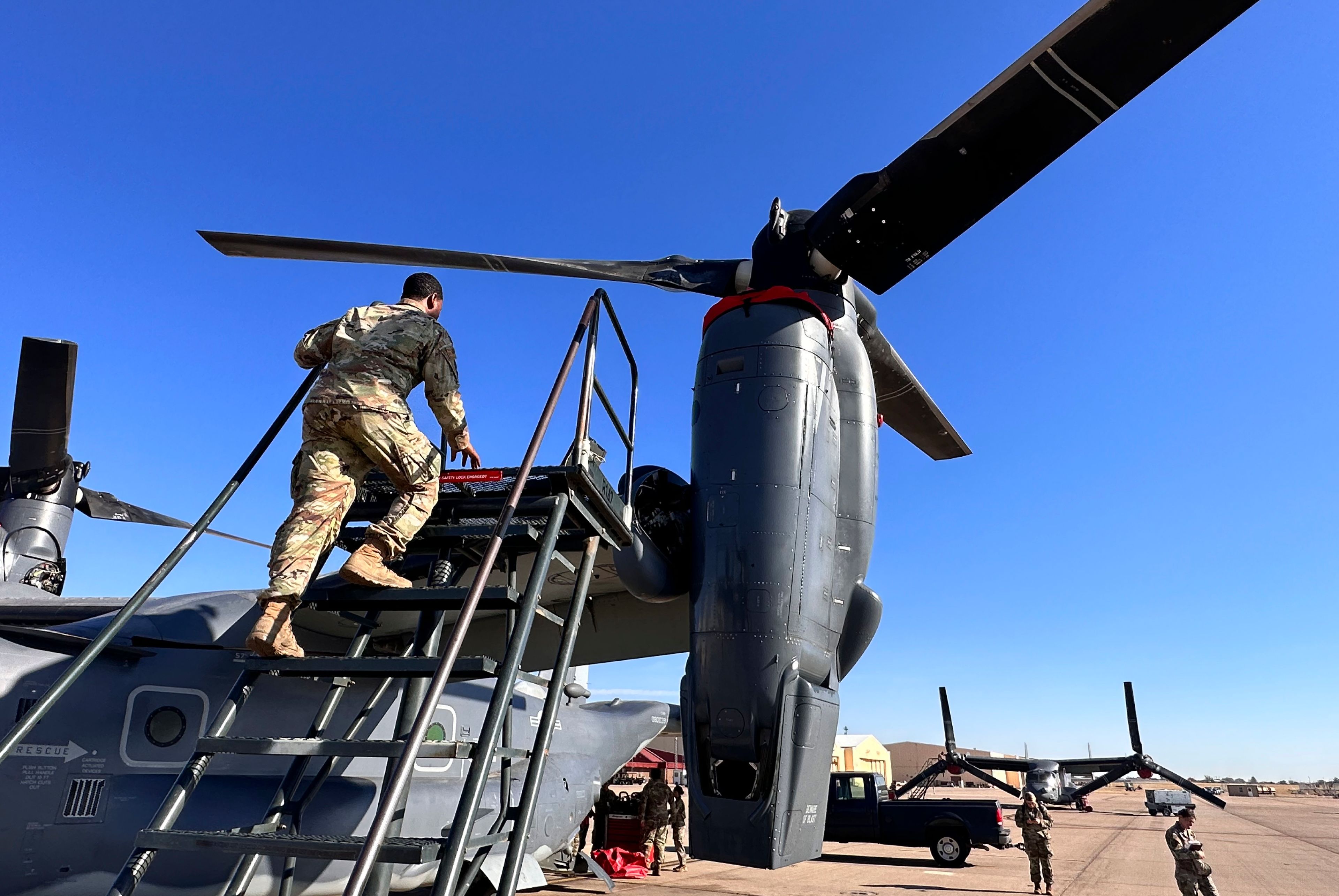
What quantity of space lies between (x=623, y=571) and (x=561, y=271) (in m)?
3.26

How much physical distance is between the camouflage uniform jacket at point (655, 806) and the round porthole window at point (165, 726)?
8.47 m

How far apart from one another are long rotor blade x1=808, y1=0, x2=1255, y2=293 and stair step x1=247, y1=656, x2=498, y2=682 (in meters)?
5.38

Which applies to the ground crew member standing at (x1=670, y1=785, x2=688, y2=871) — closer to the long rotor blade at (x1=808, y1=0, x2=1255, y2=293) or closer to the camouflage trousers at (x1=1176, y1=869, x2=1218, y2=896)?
the camouflage trousers at (x1=1176, y1=869, x2=1218, y2=896)

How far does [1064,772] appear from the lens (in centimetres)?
4488

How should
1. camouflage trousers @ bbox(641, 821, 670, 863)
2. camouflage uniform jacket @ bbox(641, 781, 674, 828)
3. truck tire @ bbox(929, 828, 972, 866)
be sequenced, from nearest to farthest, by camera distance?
camouflage trousers @ bbox(641, 821, 670, 863) → camouflage uniform jacket @ bbox(641, 781, 674, 828) → truck tire @ bbox(929, 828, 972, 866)

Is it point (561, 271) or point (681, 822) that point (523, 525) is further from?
point (681, 822)

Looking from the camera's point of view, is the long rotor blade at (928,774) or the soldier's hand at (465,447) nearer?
the soldier's hand at (465,447)

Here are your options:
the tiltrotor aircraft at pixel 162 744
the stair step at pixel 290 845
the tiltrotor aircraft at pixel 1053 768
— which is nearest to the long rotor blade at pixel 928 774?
the tiltrotor aircraft at pixel 1053 768

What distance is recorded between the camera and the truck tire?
52.6 feet

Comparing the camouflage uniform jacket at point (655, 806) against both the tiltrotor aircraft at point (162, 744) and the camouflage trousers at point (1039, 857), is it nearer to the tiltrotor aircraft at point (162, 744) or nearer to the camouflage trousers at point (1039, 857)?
the tiltrotor aircraft at point (162, 744)

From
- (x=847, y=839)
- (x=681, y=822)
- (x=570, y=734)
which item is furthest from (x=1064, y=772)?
(x=570, y=734)

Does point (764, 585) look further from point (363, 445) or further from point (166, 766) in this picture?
point (166, 766)

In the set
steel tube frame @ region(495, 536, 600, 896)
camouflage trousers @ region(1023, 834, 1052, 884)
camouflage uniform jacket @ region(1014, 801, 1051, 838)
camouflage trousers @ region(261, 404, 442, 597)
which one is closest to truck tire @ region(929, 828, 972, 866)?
camouflage uniform jacket @ region(1014, 801, 1051, 838)

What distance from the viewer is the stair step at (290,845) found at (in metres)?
2.78
